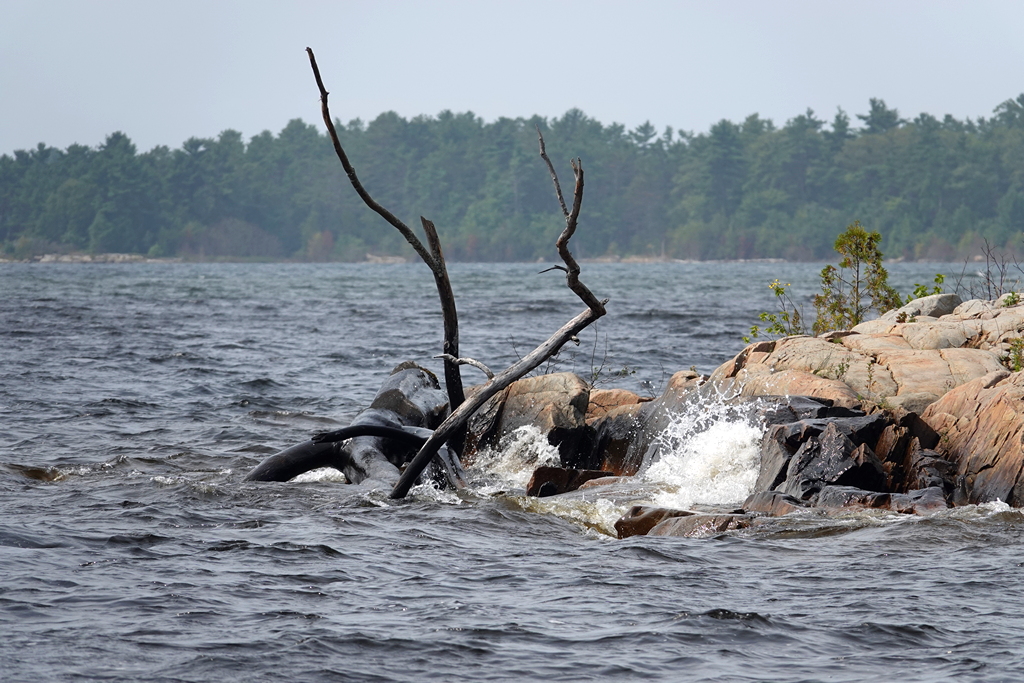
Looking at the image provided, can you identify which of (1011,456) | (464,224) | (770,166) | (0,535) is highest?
(770,166)

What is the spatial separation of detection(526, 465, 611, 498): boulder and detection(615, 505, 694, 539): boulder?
1.54m

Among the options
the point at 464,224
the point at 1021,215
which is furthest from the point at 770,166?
the point at 464,224

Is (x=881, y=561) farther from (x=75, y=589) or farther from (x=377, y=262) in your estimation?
(x=377, y=262)

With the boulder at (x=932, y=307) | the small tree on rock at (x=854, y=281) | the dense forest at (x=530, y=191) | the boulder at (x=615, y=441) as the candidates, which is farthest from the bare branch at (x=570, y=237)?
the dense forest at (x=530, y=191)

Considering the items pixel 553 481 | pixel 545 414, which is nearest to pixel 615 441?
pixel 545 414

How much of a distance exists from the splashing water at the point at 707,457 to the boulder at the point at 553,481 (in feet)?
2.43

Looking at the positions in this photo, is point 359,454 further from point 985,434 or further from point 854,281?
point 854,281

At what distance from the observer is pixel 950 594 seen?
6.60m

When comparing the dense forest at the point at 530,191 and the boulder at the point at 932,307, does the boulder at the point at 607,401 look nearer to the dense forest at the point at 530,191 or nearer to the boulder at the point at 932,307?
the boulder at the point at 932,307

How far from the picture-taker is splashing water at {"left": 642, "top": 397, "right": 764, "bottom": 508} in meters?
9.91

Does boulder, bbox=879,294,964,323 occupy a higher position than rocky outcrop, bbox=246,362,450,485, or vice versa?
boulder, bbox=879,294,964,323

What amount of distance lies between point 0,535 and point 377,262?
407 feet

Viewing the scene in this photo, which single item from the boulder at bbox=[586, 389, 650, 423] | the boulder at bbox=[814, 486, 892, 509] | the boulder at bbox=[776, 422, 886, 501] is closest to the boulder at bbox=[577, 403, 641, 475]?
the boulder at bbox=[586, 389, 650, 423]

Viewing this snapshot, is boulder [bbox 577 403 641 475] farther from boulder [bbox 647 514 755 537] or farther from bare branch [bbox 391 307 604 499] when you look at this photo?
boulder [bbox 647 514 755 537]
